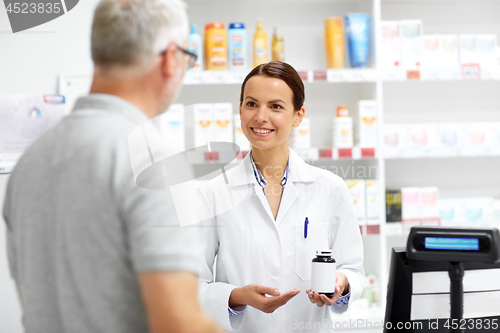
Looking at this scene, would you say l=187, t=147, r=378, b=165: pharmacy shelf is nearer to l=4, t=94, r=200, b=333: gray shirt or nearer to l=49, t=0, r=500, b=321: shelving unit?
l=49, t=0, r=500, b=321: shelving unit

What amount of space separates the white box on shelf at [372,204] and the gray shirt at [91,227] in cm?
216

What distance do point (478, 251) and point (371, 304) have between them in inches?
83.9

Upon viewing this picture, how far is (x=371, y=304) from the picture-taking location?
274 centimetres

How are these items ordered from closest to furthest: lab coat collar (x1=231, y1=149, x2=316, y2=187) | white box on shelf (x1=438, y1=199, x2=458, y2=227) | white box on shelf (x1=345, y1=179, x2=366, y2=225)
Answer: lab coat collar (x1=231, y1=149, x2=316, y2=187)
white box on shelf (x1=345, y1=179, x2=366, y2=225)
white box on shelf (x1=438, y1=199, x2=458, y2=227)

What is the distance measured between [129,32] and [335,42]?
7.22ft

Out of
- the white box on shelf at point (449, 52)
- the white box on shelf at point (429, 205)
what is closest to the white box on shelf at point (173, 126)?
the white box on shelf at point (429, 205)

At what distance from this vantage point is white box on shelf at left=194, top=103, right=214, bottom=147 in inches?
99.6

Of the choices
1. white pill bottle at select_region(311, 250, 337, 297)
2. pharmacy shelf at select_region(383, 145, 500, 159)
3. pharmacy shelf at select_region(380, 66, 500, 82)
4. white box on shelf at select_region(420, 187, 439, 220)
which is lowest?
white box on shelf at select_region(420, 187, 439, 220)

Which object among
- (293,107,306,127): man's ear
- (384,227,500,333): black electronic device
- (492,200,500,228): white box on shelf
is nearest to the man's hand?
(384,227,500,333): black electronic device

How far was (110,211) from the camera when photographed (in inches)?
24.5

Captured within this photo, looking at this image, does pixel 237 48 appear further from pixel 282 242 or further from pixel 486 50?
pixel 486 50

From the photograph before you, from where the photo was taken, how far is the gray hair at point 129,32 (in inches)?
26.0

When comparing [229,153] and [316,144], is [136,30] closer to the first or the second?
[229,153]

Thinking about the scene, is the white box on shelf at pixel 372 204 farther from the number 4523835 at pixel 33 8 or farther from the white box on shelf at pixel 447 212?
the number 4523835 at pixel 33 8
